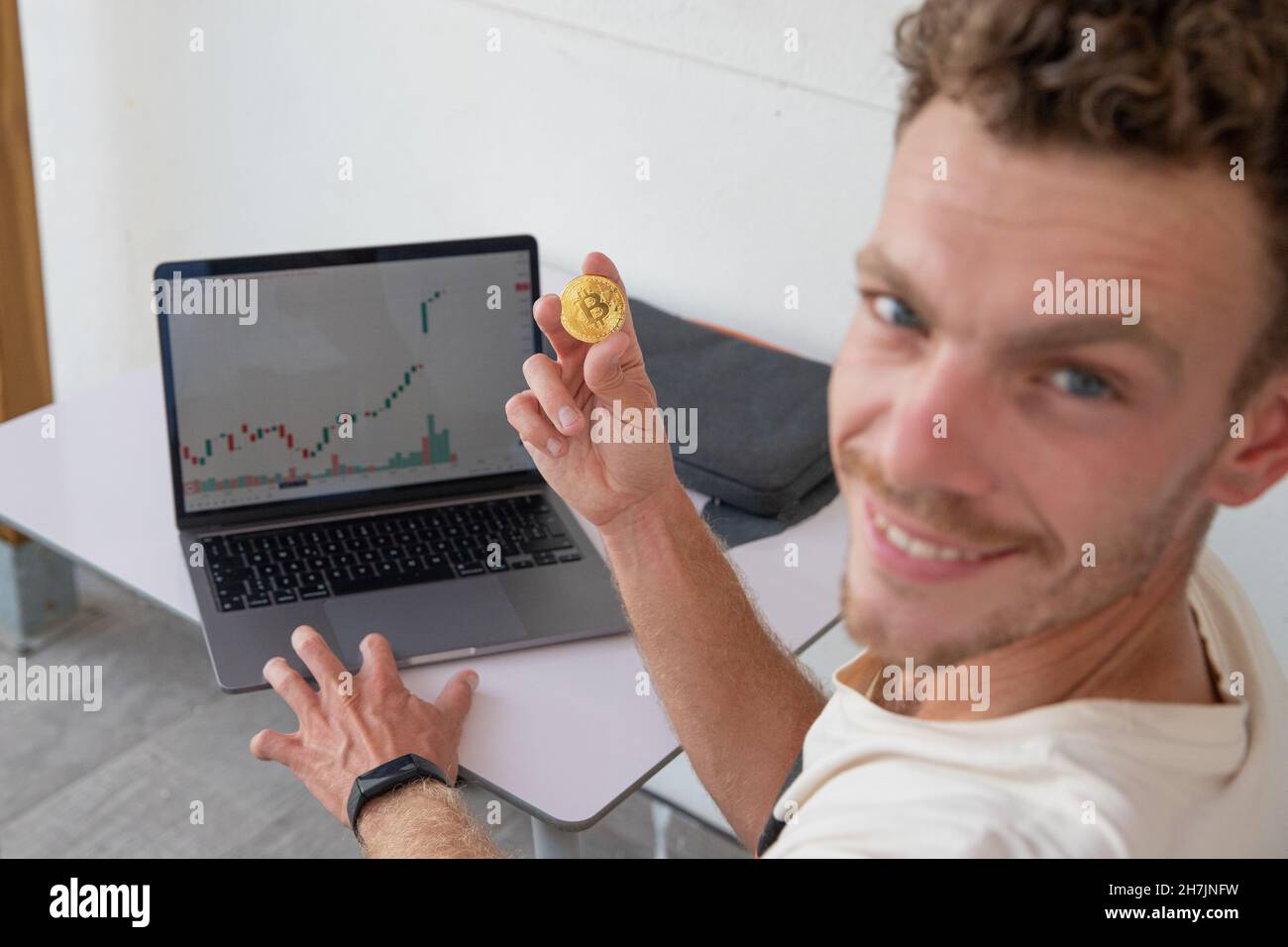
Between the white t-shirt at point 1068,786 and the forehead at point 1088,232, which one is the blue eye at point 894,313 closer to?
the forehead at point 1088,232

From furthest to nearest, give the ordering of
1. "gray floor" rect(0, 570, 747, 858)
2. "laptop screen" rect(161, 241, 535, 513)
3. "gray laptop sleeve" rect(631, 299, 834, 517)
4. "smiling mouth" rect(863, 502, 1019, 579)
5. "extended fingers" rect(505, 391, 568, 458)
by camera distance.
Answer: "gray floor" rect(0, 570, 747, 858), "gray laptop sleeve" rect(631, 299, 834, 517), "laptop screen" rect(161, 241, 535, 513), "extended fingers" rect(505, 391, 568, 458), "smiling mouth" rect(863, 502, 1019, 579)

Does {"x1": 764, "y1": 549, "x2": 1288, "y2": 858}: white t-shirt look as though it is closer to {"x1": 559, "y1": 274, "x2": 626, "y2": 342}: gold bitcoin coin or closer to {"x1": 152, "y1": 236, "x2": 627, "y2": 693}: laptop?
{"x1": 559, "y1": 274, "x2": 626, "y2": 342}: gold bitcoin coin

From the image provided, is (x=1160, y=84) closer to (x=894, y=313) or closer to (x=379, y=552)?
(x=894, y=313)

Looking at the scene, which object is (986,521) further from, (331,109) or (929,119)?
(331,109)

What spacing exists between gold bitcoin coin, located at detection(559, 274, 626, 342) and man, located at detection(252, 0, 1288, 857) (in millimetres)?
348

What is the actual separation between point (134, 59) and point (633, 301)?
1.20m

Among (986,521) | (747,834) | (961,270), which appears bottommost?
(747,834)

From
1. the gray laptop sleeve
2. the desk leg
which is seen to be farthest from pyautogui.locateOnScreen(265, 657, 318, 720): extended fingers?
the gray laptop sleeve

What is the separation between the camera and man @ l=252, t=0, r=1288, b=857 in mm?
671

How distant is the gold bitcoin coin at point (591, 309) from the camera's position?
1.16 metres

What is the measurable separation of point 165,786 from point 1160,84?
1903 millimetres

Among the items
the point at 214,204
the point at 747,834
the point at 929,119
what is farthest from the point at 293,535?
the point at 214,204

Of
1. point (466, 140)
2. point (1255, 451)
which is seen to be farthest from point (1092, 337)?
point (466, 140)
